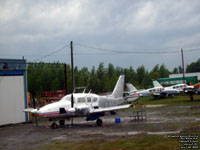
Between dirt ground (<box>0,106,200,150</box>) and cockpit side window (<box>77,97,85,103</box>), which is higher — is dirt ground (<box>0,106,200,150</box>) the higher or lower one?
the lower one

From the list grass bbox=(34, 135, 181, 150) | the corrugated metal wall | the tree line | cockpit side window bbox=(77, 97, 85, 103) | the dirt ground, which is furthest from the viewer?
the tree line

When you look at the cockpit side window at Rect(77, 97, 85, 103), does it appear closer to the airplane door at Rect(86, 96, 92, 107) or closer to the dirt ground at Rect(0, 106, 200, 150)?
the airplane door at Rect(86, 96, 92, 107)

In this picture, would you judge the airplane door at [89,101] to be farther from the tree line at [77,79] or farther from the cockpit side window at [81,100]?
the tree line at [77,79]

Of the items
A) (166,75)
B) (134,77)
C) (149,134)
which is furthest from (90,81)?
(166,75)

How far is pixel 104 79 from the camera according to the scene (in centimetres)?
7862

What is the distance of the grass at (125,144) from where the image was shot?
12.0 m

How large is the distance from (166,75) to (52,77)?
6192 cm

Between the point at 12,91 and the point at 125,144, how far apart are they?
57.9 feet

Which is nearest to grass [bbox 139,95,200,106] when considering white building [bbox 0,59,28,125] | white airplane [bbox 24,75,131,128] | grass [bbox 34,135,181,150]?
white airplane [bbox 24,75,131,128]

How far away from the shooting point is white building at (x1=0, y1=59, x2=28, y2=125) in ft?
84.9

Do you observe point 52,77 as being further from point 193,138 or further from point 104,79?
point 193,138

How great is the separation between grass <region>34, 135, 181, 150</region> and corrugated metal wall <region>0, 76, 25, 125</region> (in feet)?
43.1

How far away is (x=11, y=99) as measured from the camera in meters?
26.7

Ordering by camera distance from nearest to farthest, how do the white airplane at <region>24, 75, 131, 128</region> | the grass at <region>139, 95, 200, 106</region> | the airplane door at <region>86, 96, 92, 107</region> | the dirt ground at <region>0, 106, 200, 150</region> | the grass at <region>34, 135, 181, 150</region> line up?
the grass at <region>34, 135, 181, 150</region> < the dirt ground at <region>0, 106, 200, 150</region> < the white airplane at <region>24, 75, 131, 128</region> < the airplane door at <region>86, 96, 92, 107</region> < the grass at <region>139, 95, 200, 106</region>
